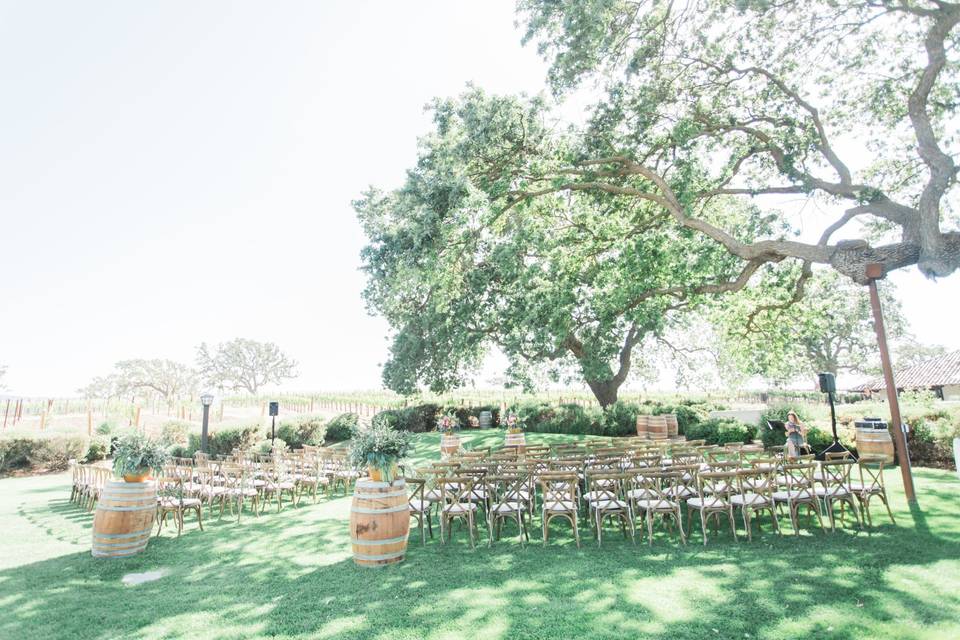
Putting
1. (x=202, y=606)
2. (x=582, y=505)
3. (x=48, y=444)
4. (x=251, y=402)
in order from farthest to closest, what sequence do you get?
(x=251, y=402)
(x=48, y=444)
(x=582, y=505)
(x=202, y=606)

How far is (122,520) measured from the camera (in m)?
6.63

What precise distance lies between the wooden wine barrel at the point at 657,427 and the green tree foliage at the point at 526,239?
6.65 feet

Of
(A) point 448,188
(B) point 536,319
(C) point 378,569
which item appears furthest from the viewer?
(B) point 536,319

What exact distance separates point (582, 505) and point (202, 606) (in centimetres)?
522

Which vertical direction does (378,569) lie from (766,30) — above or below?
below

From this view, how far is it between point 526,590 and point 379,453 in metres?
2.26

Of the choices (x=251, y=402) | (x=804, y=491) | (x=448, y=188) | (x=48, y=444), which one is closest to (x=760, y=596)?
(x=804, y=491)

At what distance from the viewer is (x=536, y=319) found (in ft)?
40.7

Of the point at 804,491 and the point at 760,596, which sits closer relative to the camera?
the point at 760,596

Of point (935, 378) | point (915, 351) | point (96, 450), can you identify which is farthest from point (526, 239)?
point (915, 351)

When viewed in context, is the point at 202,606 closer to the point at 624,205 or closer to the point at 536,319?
the point at 536,319

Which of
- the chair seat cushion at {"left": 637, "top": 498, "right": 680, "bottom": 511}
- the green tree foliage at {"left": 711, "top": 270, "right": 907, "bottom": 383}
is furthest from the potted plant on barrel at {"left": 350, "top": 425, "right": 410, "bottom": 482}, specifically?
the green tree foliage at {"left": 711, "top": 270, "right": 907, "bottom": 383}

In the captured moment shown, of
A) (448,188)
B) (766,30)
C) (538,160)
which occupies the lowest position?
(448,188)

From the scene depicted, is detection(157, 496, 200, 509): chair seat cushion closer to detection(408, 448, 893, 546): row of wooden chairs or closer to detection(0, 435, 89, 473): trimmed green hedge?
detection(408, 448, 893, 546): row of wooden chairs
